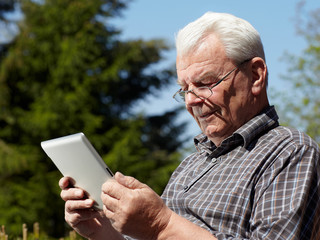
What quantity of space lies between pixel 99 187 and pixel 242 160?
2.09ft

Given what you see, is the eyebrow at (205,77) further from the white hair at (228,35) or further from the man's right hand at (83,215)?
the man's right hand at (83,215)

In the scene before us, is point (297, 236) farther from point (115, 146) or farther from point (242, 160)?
point (115, 146)

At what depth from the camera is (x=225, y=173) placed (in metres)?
2.21

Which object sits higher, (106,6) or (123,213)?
(106,6)

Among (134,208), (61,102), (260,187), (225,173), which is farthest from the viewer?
(61,102)

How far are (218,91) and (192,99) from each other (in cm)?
14

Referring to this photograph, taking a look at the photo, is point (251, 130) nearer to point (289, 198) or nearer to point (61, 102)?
point (289, 198)

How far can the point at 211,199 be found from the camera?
2139 mm

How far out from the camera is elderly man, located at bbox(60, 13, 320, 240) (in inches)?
74.6

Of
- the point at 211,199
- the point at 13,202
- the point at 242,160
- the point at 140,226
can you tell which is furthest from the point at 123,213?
the point at 13,202

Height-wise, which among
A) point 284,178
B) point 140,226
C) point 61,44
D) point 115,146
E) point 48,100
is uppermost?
point 61,44

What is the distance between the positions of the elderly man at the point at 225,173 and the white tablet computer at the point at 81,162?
0.21ft

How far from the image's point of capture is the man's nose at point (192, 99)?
7.79ft

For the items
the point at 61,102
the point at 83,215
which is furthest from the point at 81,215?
the point at 61,102
